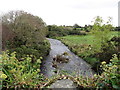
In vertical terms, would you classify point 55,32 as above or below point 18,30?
below

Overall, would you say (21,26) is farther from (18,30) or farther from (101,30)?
(101,30)

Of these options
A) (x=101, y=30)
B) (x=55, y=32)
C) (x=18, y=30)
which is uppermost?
(x=18, y=30)

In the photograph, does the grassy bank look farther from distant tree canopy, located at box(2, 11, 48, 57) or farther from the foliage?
the foliage

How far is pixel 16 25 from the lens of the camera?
884 cm

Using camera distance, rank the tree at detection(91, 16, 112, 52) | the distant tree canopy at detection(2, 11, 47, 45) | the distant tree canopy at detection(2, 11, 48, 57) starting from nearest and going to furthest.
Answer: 1. the distant tree canopy at detection(2, 11, 48, 57)
2. the distant tree canopy at detection(2, 11, 47, 45)
3. the tree at detection(91, 16, 112, 52)

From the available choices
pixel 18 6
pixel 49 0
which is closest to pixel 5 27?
pixel 18 6

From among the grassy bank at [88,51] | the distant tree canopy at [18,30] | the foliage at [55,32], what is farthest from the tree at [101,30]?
the foliage at [55,32]

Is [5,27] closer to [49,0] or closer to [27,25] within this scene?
[27,25]

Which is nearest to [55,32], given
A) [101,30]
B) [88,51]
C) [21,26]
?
[88,51]

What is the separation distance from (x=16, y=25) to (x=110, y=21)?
5.56 metres

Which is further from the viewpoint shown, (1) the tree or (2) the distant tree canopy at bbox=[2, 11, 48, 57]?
(1) the tree

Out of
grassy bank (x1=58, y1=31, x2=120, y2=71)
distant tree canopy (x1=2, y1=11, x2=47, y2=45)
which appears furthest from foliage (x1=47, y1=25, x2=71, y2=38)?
distant tree canopy (x1=2, y1=11, x2=47, y2=45)

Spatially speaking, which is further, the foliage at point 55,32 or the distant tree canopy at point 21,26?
the foliage at point 55,32

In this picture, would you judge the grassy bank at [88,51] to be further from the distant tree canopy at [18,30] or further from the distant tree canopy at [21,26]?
the distant tree canopy at [21,26]
